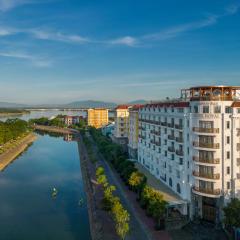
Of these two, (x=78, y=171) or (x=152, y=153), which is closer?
(x=152, y=153)

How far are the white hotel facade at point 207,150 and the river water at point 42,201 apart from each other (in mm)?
8876

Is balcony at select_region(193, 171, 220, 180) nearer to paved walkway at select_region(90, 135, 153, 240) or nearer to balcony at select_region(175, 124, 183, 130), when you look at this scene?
balcony at select_region(175, 124, 183, 130)

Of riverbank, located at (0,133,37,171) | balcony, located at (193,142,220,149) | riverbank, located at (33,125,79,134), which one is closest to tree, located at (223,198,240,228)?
balcony, located at (193,142,220,149)

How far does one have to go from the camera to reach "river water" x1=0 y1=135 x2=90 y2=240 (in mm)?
26000

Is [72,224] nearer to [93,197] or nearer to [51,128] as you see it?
[93,197]

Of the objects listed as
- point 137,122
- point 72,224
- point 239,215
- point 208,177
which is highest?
point 137,122

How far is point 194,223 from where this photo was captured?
2558cm

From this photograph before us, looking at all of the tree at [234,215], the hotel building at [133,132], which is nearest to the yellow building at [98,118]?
the hotel building at [133,132]

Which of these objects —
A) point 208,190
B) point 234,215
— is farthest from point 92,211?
point 234,215

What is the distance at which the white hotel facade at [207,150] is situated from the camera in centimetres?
2464

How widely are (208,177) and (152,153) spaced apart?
37.6 feet

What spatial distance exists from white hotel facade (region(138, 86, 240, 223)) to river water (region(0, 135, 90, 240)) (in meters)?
8.88

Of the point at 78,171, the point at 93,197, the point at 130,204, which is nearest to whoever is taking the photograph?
the point at 130,204

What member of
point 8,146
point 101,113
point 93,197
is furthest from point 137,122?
point 101,113
